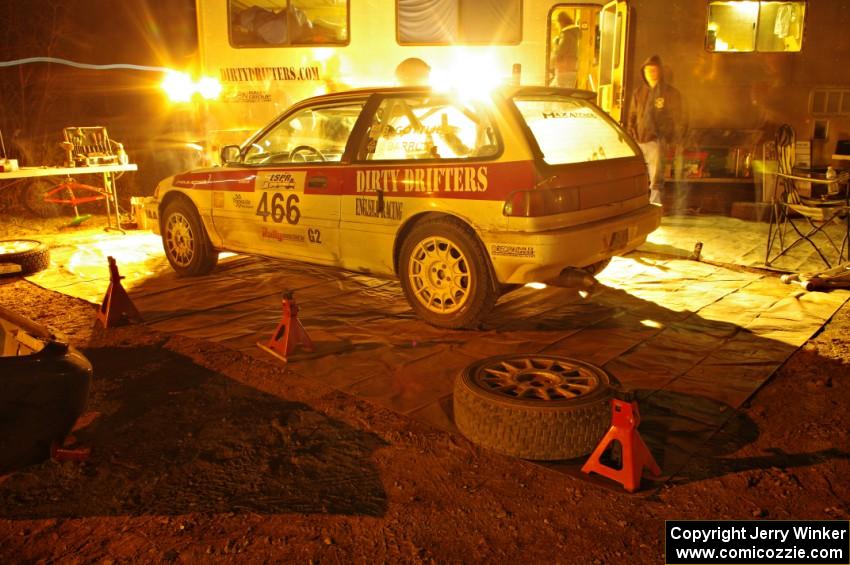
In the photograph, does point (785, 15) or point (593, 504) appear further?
point (785, 15)

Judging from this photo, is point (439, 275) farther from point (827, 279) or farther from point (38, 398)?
point (827, 279)

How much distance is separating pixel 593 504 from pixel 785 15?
9.32 m

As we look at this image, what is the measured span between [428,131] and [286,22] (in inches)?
186

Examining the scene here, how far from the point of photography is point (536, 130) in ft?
15.2

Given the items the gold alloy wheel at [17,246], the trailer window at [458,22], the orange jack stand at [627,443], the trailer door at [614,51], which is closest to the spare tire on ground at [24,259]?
the gold alloy wheel at [17,246]

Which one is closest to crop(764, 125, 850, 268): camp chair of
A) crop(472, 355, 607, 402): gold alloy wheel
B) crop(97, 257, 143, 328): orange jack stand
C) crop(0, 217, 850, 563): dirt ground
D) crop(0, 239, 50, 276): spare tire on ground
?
crop(0, 217, 850, 563): dirt ground

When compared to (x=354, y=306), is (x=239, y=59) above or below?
above

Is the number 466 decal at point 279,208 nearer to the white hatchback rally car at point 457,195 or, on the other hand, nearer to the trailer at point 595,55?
the white hatchback rally car at point 457,195

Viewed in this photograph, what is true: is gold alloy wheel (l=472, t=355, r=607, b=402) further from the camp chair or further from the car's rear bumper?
the camp chair

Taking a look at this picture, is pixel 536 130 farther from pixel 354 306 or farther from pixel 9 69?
pixel 9 69

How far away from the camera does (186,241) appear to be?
6.62 meters

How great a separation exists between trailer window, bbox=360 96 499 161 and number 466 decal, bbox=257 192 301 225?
2.67 feet

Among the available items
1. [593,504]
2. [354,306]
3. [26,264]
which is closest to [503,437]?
[593,504]

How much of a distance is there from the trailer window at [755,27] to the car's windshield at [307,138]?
19.2 ft
